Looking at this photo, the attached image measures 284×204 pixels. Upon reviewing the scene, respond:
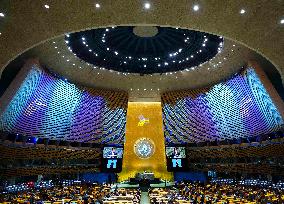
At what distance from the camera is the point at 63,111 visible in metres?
30.9

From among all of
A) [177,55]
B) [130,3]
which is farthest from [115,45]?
[130,3]

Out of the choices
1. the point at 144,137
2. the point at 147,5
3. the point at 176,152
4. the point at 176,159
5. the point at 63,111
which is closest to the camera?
the point at 147,5

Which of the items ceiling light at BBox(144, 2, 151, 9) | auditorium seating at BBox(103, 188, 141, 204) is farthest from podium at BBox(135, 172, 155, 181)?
ceiling light at BBox(144, 2, 151, 9)

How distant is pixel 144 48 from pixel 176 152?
48.4ft

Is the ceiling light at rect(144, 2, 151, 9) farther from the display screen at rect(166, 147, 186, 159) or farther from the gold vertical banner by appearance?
the gold vertical banner

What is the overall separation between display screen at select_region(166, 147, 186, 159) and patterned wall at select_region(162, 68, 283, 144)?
3.57ft

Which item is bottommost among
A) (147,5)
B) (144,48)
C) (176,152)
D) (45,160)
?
(45,160)

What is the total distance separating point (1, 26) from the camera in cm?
1548

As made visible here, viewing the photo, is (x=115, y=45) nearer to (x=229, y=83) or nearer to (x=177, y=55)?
(x=177, y=55)

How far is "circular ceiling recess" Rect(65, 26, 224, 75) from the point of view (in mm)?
25781

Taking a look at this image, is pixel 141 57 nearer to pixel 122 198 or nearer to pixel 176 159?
pixel 176 159

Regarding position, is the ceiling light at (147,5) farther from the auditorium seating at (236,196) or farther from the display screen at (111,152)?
the display screen at (111,152)

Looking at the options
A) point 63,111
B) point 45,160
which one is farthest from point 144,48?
point 45,160

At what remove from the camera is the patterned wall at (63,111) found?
2548 cm
